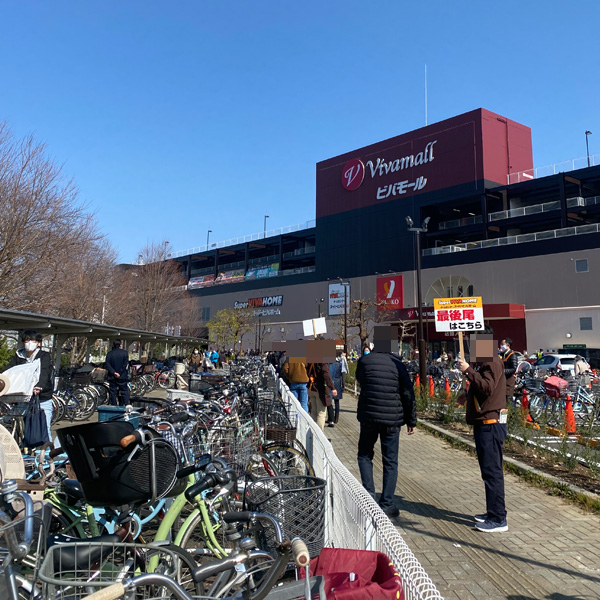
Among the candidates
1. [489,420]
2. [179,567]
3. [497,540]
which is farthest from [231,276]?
[179,567]

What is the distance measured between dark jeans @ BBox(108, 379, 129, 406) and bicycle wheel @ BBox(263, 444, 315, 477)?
866 centimetres

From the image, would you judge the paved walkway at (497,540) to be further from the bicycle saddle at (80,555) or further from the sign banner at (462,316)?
the sign banner at (462,316)

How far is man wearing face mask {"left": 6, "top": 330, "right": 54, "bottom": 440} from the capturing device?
7.14m

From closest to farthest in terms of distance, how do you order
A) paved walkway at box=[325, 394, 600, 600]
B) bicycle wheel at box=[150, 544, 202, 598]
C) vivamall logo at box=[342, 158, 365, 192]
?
bicycle wheel at box=[150, 544, 202, 598]
paved walkway at box=[325, 394, 600, 600]
vivamall logo at box=[342, 158, 365, 192]

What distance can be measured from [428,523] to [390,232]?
4912 centimetres

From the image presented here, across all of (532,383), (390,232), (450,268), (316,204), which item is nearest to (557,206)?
(450,268)

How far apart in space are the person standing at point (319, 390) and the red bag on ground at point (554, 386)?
564cm

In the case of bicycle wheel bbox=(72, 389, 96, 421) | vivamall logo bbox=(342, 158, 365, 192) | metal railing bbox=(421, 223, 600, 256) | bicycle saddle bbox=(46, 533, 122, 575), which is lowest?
bicycle wheel bbox=(72, 389, 96, 421)

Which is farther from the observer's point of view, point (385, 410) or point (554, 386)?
point (554, 386)

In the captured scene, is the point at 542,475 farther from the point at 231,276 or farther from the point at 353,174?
the point at 231,276

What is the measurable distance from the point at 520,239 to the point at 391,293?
524 inches

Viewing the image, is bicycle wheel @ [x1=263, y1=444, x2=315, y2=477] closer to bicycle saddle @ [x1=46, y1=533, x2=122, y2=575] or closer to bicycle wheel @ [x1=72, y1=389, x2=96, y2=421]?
bicycle saddle @ [x1=46, y1=533, x2=122, y2=575]

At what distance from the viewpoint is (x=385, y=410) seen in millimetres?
5688

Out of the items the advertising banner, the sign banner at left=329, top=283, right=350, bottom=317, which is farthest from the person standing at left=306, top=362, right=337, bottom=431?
the advertising banner
